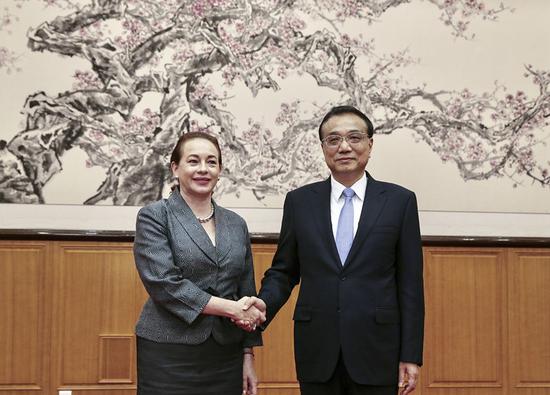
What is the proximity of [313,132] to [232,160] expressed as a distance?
1.86ft

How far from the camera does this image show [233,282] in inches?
105

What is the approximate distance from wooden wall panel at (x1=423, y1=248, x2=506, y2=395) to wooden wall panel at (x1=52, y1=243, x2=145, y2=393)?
5.95 ft

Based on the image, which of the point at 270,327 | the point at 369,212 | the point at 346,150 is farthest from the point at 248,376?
the point at 270,327

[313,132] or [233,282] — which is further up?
[313,132]

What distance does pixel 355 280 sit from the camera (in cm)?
263

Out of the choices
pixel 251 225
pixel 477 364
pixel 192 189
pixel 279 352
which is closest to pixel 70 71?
pixel 251 225

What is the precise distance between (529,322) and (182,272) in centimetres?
304

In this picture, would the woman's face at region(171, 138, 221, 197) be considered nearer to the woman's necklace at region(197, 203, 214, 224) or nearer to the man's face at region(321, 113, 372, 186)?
the woman's necklace at region(197, 203, 214, 224)

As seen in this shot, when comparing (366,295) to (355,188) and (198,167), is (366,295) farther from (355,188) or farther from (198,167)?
(198,167)

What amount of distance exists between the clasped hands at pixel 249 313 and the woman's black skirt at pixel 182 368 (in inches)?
4.2

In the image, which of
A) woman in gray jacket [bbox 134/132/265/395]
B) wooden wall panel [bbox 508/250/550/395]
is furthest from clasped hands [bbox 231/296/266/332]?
wooden wall panel [bbox 508/250/550/395]

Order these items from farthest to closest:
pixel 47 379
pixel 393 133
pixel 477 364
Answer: pixel 393 133 < pixel 477 364 < pixel 47 379

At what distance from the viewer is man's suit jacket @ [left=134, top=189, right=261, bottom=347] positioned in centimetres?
253

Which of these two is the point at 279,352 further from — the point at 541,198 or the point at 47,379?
the point at 541,198
